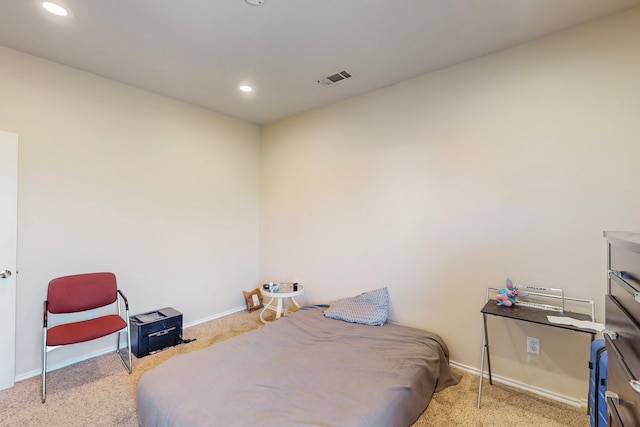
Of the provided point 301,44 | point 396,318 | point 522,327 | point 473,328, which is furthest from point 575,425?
point 301,44

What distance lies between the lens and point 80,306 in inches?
100

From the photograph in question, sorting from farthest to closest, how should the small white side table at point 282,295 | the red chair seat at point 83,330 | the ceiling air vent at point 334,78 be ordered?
the small white side table at point 282,295 < the ceiling air vent at point 334,78 < the red chair seat at point 83,330

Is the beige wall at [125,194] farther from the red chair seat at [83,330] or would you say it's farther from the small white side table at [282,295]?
the small white side table at [282,295]

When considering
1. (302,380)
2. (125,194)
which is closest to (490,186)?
(302,380)

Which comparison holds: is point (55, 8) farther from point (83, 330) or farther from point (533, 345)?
point (533, 345)

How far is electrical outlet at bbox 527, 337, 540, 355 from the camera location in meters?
2.18

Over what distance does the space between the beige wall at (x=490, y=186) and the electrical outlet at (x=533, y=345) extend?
0.13 feet

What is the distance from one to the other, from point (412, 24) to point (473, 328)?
8.12 ft

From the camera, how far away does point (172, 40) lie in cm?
221

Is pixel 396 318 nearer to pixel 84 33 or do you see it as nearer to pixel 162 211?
pixel 162 211

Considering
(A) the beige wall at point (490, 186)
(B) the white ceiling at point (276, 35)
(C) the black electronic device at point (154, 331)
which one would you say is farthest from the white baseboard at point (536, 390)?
(C) the black electronic device at point (154, 331)

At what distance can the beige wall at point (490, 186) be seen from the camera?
197 cm

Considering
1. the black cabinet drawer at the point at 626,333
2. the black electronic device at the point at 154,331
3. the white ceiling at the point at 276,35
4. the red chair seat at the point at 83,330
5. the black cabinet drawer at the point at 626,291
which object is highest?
the white ceiling at the point at 276,35

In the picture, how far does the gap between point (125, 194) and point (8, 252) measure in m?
0.98
